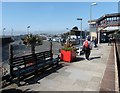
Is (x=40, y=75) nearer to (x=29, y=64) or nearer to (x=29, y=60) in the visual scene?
(x=29, y=64)

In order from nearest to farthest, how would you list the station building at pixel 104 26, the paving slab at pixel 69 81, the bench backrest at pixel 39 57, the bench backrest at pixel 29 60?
the paving slab at pixel 69 81 < the bench backrest at pixel 29 60 < the bench backrest at pixel 39 57 < the station building at pixel 104 26

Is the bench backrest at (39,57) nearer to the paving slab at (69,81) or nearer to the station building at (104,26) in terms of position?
the paving slab at (69,81)

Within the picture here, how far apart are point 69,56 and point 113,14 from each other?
2921 centimetres

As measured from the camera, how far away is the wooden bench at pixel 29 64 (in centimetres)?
705

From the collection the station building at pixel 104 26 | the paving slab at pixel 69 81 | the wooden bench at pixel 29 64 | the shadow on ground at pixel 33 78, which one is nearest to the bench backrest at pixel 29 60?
the wooden bench at pixel 29 64

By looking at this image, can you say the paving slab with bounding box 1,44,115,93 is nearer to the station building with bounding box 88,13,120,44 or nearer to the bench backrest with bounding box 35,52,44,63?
the bench backrest with bounding box 35,52,44,63

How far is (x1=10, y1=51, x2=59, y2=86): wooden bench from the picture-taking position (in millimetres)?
7047

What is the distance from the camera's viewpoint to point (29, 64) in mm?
8242

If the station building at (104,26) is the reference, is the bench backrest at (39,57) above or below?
below

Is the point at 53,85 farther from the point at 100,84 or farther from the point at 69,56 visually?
the point at 69,56

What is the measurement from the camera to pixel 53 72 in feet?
29.1

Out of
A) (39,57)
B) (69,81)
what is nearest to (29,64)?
(39,57)

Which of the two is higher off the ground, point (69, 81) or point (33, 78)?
point (33, 78)

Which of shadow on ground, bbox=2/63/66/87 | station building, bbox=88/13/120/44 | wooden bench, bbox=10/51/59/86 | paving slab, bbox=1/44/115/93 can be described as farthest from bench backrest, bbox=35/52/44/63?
station building, bbox=88/13/120/44
